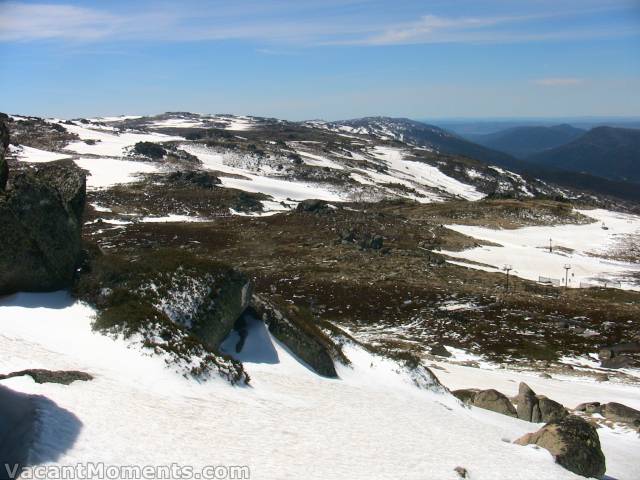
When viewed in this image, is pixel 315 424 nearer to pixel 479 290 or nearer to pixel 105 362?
pixel 105 362

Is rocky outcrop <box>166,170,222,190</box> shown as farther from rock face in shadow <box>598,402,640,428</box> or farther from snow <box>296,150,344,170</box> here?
rock face in shadow <box>598,402,640,428</box>

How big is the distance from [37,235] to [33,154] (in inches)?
4210

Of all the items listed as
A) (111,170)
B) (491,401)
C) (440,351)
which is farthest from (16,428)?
(111,170)

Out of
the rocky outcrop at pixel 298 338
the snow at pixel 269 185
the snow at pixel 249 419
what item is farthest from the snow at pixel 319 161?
the snow at pixel 249 419

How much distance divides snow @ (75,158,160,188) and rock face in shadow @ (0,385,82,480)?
89320mm

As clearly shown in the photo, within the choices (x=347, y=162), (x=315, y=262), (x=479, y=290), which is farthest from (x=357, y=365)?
(x=347, y=162)

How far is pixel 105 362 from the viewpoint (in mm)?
17578

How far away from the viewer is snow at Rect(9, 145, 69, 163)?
348ft

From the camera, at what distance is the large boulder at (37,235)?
66.6 feet

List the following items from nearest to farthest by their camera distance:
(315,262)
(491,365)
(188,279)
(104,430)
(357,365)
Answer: (104,430) → (188,279) → (357,365) → (491,365) → (315,262)

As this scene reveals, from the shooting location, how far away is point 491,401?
2689 cm

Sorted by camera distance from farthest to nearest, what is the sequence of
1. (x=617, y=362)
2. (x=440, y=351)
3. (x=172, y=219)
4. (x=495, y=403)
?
(x=172, y=219) → (x=440, y=351) → (x=617, y=362) → (x=495, y=403)

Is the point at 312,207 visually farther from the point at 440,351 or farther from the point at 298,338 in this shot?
the point at 298,338

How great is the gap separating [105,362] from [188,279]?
657 centimetres
